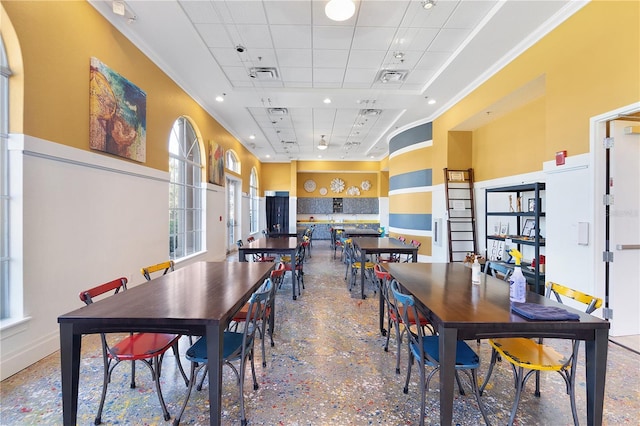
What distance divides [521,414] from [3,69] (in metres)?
4.73

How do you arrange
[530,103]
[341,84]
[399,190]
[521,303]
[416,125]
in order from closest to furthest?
[521,303] → [530,103] → [341,84] → [416,125] → [399,190]

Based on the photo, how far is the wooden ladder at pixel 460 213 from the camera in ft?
19.9

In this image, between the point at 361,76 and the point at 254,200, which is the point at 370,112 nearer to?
the point at 361,76

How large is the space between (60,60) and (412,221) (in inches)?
271

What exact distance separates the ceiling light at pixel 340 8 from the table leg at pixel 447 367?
303 centimetres

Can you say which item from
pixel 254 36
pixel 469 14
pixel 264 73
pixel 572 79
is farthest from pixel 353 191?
pixel 572 79

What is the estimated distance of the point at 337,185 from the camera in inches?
522

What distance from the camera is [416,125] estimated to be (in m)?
7.24

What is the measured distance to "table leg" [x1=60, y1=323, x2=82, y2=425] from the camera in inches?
60.9

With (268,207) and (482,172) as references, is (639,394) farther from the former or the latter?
(268,207)

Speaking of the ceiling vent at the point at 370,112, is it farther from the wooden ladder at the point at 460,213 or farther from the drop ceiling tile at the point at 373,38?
the drop ceiling tile at the point at 373,38

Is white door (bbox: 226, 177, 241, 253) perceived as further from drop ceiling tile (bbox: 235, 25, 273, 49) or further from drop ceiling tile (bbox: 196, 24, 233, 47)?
drop ceiling tile (bbox: 235, 25, 273, 49)

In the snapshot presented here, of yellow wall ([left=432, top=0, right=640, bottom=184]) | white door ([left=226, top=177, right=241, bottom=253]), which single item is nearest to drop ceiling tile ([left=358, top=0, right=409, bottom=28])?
yellow wall ([left=432, top=0, right=640, bottom=184])

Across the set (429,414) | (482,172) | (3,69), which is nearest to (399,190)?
(482,172)
